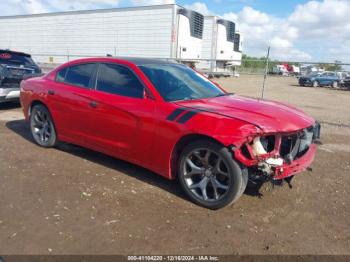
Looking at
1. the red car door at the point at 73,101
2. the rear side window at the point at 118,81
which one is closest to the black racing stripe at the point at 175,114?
the rear side window at the point at 118,81

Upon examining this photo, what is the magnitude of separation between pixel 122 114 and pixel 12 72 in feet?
19.5

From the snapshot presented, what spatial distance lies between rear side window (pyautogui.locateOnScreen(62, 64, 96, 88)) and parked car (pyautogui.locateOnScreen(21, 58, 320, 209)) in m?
0.02

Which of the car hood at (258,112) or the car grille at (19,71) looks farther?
the car grille at (19,71)

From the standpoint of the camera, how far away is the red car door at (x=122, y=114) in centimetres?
421

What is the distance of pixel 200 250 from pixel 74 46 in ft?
83.8

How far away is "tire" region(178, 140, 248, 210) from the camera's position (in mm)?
3604

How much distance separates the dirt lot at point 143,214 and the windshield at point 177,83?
1.18 meters

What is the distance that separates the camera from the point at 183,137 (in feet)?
12.8

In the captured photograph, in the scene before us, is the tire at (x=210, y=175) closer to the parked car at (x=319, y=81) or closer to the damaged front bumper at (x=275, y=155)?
the damaged front bumper at (x=275, y=155)

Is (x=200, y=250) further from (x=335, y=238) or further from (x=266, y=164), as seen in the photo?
(x=335, y=238)

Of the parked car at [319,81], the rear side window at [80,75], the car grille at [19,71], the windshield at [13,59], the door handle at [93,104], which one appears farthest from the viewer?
the parked car at [319,81]

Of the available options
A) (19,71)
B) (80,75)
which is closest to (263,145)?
(80,75)

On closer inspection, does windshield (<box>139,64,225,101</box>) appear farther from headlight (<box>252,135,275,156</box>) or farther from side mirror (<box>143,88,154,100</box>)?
headlight (<box>252,135,275,156</box>)

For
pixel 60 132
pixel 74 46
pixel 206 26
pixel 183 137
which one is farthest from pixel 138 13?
pixel 183 137
